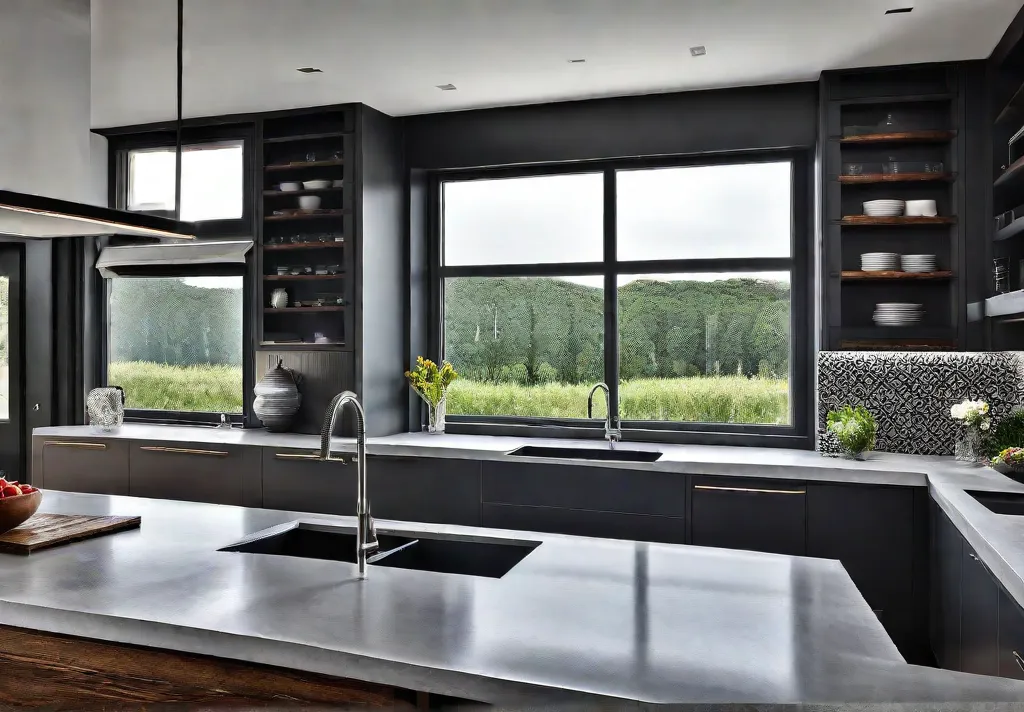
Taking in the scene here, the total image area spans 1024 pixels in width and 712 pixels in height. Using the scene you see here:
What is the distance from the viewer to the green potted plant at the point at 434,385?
201 inches

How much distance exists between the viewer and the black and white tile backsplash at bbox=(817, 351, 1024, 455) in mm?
3861

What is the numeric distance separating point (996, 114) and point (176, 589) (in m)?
4.22

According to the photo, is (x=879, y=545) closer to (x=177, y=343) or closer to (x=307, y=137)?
(x=307, y=137)

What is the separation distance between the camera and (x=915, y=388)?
3992 mm

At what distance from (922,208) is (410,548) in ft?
10.7

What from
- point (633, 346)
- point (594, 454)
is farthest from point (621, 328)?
point (594, 454)

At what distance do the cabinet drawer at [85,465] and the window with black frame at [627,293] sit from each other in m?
2.10

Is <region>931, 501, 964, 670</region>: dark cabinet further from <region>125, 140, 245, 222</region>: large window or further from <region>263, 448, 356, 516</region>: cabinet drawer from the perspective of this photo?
<region>125, 140, 245, 222</region>: large window

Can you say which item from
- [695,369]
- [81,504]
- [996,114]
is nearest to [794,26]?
[996,114]

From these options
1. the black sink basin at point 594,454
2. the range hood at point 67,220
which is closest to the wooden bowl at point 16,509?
the range hood at point 67,220

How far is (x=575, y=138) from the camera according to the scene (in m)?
4.91

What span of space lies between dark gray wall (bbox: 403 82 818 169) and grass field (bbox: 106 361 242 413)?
77.7 inches

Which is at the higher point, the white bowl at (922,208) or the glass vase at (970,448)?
the white bowl at (922,208)

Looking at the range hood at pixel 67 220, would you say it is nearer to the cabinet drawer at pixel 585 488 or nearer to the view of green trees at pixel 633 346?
the cabinet drawer at pixel 585 488
